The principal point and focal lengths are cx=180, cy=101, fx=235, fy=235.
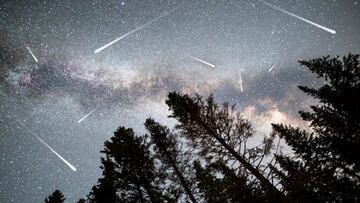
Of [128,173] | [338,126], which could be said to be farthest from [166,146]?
[338,126]

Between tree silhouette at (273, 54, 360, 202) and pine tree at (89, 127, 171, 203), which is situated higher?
pine tree at (89, 127, 171, 203)

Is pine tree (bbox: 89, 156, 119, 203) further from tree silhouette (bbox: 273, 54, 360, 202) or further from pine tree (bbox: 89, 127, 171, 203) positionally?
tree silhouette (bbox: 273, 54, 360, 202)

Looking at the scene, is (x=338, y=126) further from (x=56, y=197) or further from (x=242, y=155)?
(x=56, y=197)

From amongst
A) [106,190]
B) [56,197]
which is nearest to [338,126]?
[106,190]

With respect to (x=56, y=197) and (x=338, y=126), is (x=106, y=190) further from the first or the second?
(x=338, y=126)

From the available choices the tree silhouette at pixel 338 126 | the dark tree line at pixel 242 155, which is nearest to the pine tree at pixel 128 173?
the dark tree line at pixel 242 155

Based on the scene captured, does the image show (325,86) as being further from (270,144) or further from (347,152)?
(270,144)

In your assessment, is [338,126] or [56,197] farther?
[56,197]

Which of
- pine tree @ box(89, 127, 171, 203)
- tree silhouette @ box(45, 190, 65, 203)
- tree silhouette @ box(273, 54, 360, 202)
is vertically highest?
tree silhouette @ box(45, 190, 65, 203)

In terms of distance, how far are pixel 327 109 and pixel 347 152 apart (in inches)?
81.9

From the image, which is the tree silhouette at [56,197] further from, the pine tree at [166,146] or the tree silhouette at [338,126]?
the tree silhouette at [338,126]

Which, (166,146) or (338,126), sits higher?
(166,146)

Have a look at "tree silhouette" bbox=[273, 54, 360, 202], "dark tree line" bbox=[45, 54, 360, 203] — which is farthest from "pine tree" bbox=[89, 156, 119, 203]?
"tree silhouette" bbox=[273, 54, 360, 202]

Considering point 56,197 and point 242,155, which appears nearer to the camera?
point 242,155
